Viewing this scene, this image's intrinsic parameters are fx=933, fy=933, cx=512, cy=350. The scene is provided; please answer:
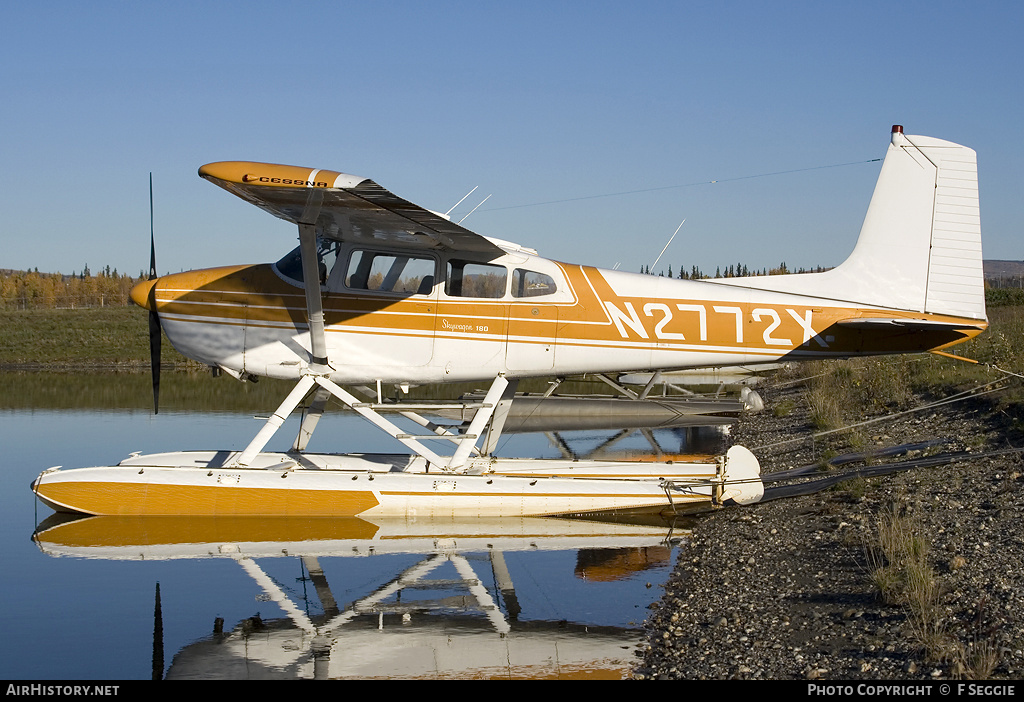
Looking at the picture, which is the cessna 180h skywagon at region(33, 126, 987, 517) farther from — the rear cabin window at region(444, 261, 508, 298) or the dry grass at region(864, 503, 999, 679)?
the dry grass at region(864, 503, 999, 679)

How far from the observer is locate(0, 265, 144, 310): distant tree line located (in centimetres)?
6059

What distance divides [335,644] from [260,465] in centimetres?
497

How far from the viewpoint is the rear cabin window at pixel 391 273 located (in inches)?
414

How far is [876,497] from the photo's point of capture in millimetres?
9117

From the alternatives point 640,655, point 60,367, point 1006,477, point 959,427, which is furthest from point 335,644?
point 60,367

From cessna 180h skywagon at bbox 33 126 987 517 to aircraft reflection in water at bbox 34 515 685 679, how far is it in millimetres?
323

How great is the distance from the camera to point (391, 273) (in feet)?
34.6

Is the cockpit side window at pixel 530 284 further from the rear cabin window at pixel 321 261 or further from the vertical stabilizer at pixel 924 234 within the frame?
the vertical stabilizer at pixel 924 234

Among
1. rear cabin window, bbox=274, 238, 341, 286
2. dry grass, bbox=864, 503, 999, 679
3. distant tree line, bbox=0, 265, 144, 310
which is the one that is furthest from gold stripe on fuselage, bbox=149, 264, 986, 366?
distant tree line, bbox=0, 265, 144, 310

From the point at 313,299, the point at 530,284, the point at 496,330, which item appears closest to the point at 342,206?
the point at 313,299

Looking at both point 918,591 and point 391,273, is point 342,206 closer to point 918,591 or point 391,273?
point 391,273

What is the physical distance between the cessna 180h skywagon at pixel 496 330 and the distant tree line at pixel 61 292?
172 feet

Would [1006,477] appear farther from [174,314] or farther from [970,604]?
[174,314]

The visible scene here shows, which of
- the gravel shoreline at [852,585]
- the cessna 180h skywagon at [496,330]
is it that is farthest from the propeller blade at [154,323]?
the gravel shoreline at [852,585]
